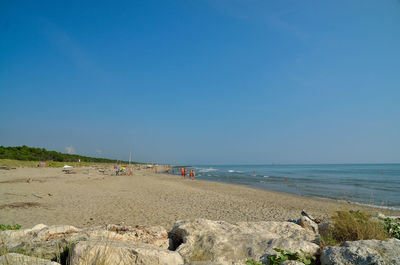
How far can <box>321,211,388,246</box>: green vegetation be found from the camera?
13.0 feet

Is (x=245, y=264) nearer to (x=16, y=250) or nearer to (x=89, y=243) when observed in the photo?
(x=89, y=243)

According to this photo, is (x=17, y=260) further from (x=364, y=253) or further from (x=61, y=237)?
(x=364, y=253)

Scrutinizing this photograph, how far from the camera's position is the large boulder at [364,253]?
8.90 feet

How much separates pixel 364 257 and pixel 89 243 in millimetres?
3493

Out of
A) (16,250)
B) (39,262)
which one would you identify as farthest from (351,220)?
(16,250)

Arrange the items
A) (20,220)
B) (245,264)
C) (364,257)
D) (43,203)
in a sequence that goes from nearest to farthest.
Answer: (364,257) → (245,264) → (20,220) → (43,203)

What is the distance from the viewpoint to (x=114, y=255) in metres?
2.70

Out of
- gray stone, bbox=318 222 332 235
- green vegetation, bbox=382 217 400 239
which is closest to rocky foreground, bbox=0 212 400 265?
gray stone, bbox=318 222 332 235

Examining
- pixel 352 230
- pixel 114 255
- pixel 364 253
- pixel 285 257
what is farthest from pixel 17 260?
pixel 352 230

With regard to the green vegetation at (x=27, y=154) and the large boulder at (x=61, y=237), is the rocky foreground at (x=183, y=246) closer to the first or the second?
the large boulder at (x=61, y=237)

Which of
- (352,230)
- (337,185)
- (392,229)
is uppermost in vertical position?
(352,230)

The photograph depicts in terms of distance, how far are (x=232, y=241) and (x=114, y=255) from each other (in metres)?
1.83

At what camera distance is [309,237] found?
382 centimetres

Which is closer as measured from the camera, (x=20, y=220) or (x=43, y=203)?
(x=20, y=220)
